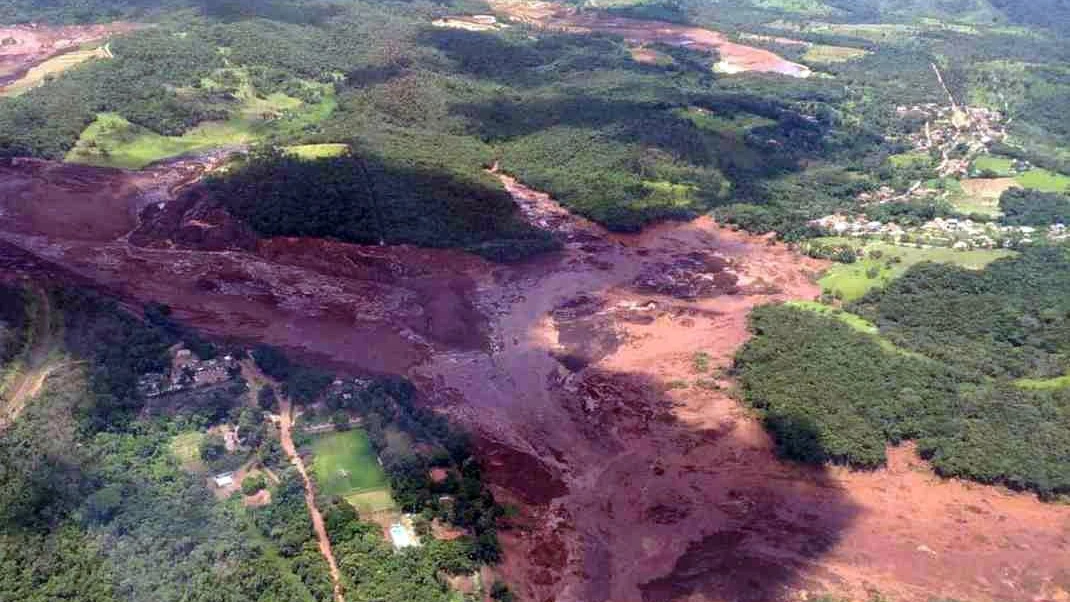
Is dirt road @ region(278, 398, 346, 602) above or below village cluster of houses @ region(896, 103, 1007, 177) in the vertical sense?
below

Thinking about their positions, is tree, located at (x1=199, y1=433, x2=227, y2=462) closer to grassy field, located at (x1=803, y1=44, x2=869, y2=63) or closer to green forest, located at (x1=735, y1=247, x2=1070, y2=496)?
green forest, located at (x1=735, y1=247, x2=1070, y2=496)

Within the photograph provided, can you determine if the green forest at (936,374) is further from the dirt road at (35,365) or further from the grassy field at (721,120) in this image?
the dirt road at (35,365)

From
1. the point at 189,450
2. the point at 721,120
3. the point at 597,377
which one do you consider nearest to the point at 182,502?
the point at 189,450

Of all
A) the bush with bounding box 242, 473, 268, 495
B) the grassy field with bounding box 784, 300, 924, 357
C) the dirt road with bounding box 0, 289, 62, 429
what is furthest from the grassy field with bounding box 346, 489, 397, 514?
the grassy field with bounding box 784, 300, 924, 357

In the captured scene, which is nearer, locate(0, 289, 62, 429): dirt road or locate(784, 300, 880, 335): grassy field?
locate(0, 289, 62, 429): dirt road

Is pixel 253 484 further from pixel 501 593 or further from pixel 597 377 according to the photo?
pixel 597 377

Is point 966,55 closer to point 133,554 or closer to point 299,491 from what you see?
point 299,491
